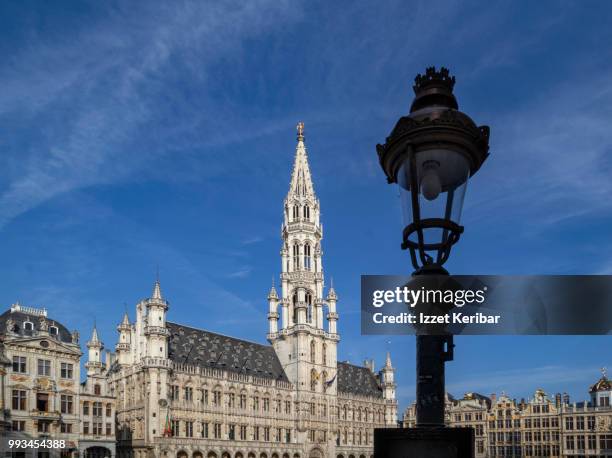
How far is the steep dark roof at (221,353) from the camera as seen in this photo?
7369 centimetres

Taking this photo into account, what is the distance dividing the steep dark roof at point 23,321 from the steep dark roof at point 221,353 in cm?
1742

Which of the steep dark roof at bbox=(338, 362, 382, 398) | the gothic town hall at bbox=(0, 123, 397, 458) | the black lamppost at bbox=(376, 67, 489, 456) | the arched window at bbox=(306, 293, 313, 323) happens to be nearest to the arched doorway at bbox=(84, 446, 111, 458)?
the gothic town hall at bbox=(0, 123, 397, 458)

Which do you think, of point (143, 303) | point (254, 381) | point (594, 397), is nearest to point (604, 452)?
point (594, 397)

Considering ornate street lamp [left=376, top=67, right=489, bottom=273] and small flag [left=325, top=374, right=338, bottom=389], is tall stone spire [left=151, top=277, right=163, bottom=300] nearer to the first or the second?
small flag [left=325, top=374, right=338, bottom=389]

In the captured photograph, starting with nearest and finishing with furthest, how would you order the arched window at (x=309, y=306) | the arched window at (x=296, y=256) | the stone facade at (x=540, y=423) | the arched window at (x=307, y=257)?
1. the stone facade at (x=540, y=423)
2. the arched window at (x=309, y=306)
3. the arched window at (x=296, y=256)
4. the arched window at (x=307, y=257)

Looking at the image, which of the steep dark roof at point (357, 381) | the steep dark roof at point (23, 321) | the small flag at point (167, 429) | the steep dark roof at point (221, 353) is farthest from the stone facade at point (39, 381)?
the steep dark roof at point (357, 381)

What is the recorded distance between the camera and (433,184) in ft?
18.3

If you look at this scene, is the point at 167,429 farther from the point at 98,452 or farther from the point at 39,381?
the point at 39,381

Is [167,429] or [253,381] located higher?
[253,381]

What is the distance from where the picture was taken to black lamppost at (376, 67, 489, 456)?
5.52 metres

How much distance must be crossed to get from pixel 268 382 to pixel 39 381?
3483 cm

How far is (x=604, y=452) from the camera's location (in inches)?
3243

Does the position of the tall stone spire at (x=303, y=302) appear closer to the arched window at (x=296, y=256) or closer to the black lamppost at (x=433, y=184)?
the arched window at (x=296, y=256)

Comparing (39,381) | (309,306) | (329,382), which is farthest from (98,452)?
(309,306)
